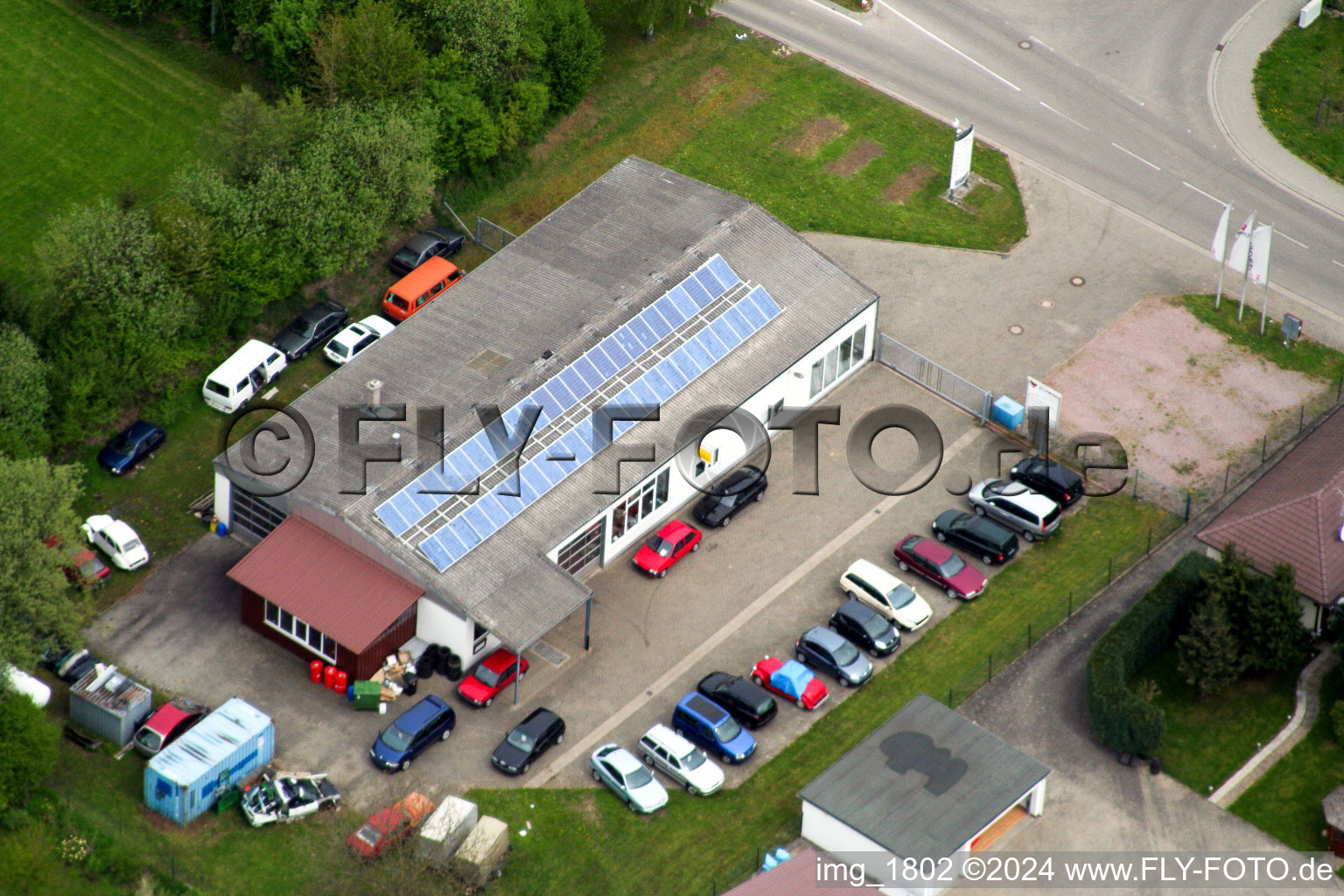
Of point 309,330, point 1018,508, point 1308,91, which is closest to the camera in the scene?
point 1018,508

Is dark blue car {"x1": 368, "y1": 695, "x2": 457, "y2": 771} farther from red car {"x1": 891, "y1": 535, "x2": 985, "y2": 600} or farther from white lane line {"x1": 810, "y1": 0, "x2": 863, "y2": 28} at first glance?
white lane line {"x1": 810, "y1": 0, "x2": 863, "y2": 28}

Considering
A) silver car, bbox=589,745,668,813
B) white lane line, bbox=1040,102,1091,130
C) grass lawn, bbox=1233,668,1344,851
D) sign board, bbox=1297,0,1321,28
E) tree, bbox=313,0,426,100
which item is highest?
tree, bbox=313,0,426,100

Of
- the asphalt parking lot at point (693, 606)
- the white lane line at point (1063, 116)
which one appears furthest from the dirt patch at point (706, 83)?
the white lane line at point (1063, 116)

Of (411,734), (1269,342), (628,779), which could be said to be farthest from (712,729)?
(1269,342)

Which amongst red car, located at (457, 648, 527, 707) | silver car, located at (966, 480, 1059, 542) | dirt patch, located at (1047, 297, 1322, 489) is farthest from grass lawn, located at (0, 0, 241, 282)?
dirt patch, located at (1047, 297, 1322, 489)

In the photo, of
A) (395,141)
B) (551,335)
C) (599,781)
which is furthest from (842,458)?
(395,141)

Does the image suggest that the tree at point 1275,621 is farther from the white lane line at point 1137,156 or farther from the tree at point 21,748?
the tree at point 21,748

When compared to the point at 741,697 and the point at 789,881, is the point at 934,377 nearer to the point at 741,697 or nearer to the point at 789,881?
the point at 741,697

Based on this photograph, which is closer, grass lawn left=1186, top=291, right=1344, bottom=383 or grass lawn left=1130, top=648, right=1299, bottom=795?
grass lawn left=1130, top=648, right=1299, bottom=795
